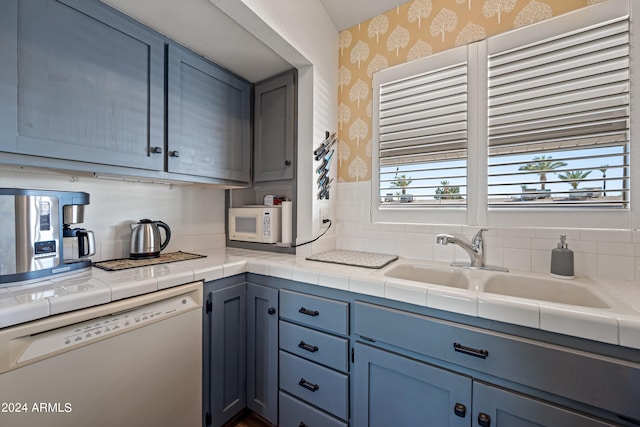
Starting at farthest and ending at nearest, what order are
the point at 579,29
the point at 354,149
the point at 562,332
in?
1. the point at 354,149
2. the point at 579,29
3. the point at 562,332

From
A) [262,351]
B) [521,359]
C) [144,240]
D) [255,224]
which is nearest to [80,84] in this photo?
[144,240]

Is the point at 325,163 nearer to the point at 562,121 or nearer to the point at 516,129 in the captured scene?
the point at 516,129

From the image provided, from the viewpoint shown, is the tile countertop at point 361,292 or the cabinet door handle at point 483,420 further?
the cabinet door handle at point 483,420

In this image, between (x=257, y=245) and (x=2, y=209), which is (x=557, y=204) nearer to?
(x=257, y=245)

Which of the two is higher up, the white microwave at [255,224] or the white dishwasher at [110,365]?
the white microwave at [255,224]

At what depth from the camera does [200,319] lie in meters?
1.27

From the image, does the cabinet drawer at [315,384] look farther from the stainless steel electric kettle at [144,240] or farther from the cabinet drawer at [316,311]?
the stainless steel electric kettle at [144,240]

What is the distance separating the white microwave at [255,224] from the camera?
6.07ft

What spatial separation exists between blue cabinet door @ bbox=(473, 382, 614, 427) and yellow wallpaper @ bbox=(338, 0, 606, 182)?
1350 mm

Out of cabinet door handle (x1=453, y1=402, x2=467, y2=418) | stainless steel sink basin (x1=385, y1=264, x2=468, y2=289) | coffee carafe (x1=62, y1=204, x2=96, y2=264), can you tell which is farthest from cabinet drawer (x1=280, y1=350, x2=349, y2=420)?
coffee carafe (x1=62, y1=204, x2=96, y2=264)

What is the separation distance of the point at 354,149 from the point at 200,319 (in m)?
1.47

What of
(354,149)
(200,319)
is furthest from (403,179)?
(200,319)

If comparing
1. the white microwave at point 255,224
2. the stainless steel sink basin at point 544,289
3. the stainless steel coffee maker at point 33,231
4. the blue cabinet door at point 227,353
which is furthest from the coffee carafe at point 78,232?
the stainless steel sink basin at point 544,289

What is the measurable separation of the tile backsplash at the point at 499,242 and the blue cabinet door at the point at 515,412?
0.73 metres
